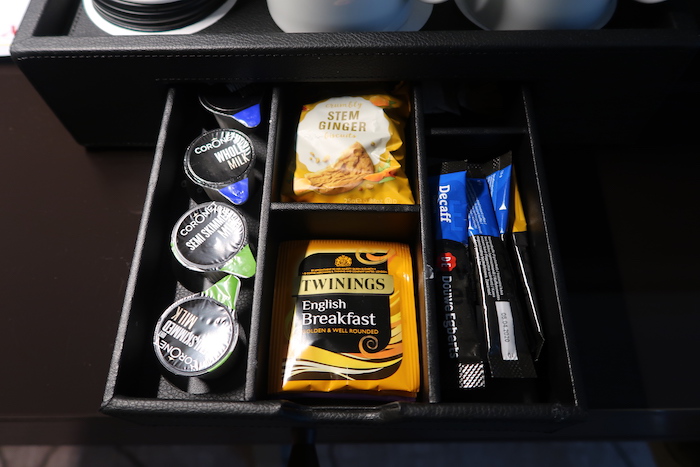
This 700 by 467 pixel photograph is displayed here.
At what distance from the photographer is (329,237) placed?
990 mm

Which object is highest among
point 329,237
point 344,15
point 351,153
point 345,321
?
point 344,15

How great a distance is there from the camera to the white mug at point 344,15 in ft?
2.86

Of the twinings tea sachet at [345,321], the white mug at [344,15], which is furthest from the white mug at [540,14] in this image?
the twinings tea sachet at [345,321]

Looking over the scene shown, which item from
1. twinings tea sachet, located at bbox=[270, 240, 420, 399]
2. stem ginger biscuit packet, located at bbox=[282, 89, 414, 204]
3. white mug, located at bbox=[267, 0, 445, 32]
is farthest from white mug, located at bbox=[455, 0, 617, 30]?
twinings tea sachet, located at bbox=[270, 240, 420, 399]

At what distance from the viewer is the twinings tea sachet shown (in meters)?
0.85

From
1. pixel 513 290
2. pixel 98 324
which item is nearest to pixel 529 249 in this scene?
pixel 513 290

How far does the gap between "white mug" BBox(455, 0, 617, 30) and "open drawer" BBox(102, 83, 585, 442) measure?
120 mm

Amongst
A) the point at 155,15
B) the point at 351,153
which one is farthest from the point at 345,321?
the point at 155,15

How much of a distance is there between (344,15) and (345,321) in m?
0.50

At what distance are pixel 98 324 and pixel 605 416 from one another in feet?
2.98

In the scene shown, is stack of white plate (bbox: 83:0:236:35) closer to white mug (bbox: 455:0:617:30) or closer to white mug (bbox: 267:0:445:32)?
white mug (bbox: 267:0:445:32)

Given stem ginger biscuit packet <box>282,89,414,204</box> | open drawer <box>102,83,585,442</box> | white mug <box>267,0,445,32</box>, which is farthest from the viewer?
stem ginger biscuit packet <box>282,89,414,204</box>

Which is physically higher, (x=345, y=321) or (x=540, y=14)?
(x=540, y=14)

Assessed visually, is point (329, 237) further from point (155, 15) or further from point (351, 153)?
point (155, 15)
